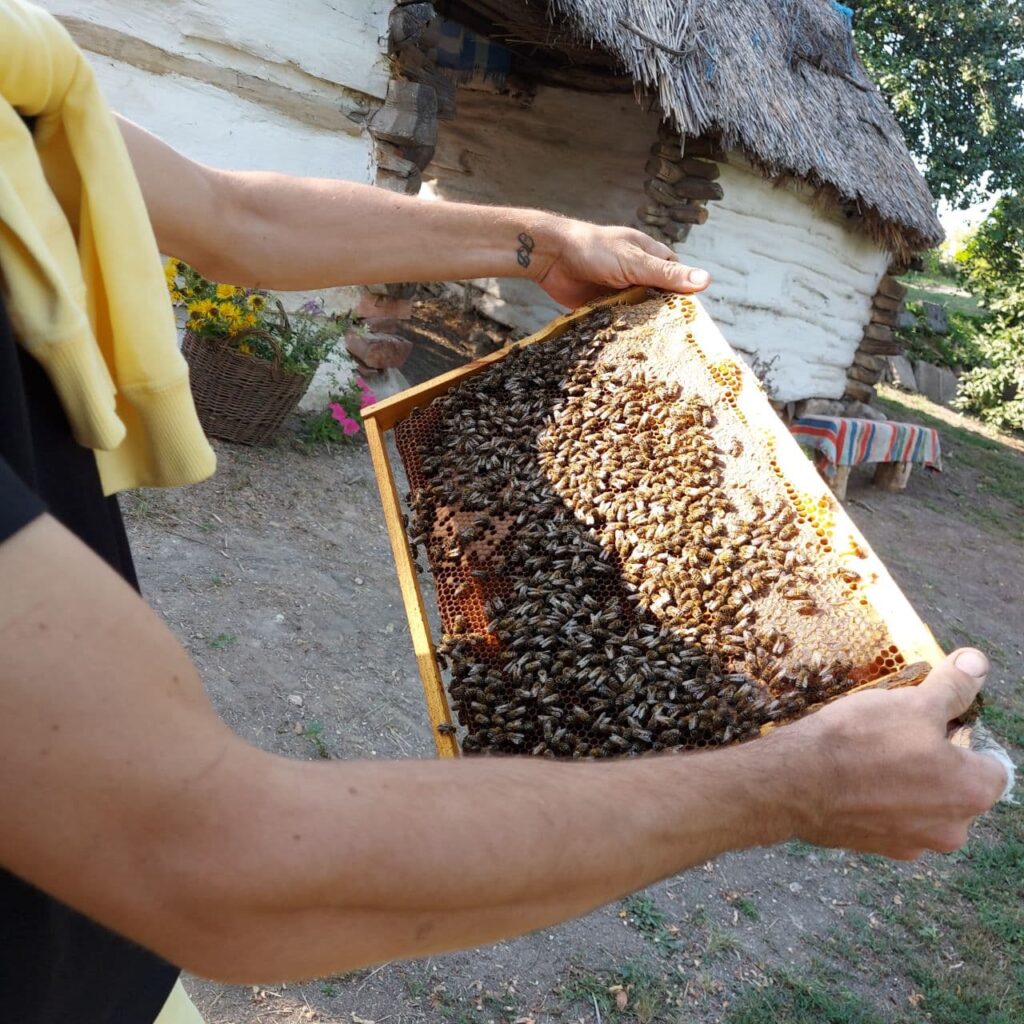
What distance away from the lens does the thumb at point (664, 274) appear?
120 inches

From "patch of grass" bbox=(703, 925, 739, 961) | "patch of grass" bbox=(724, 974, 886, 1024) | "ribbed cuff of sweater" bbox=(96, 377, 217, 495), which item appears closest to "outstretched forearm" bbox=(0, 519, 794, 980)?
"ribbed cuff of sweater" bbox=(96, 377, 217, 495)

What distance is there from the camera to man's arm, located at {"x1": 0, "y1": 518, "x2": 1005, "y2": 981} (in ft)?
2.78

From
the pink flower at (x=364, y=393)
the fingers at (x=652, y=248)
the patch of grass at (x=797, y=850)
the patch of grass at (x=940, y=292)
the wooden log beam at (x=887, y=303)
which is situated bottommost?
the patch of grass at (x=797, y=850)

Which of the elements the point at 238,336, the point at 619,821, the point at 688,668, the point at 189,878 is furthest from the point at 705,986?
the point at 238,336

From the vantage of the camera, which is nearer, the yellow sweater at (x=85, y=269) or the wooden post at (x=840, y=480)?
the yellow sweater at (x=85, y=269)

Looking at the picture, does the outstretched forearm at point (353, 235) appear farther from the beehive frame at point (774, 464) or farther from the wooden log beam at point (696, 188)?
the wooden log beam at point (696, 188)

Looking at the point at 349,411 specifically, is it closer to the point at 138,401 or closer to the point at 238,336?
the point at 238,336

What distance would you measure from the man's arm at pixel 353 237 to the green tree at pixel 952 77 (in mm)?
16354

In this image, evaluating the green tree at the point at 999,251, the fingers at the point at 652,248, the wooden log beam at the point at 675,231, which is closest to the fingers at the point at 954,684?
the fingers at the point at 652,248

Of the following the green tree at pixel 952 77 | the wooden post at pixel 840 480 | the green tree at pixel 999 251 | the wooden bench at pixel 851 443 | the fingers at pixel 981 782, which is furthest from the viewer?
the green tree at pixel 999 251

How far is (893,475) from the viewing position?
12773 mm

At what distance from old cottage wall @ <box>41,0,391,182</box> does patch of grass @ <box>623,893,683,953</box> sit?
18.7 ft

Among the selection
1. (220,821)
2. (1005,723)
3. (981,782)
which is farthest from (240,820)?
(1005,723)

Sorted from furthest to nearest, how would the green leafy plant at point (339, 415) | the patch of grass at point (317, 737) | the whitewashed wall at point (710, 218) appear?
1. the whitewashed wall at point (710, 218)
2. the green leafy plant at point (339, 415)
3. the patch of grass at point (317, 737)
